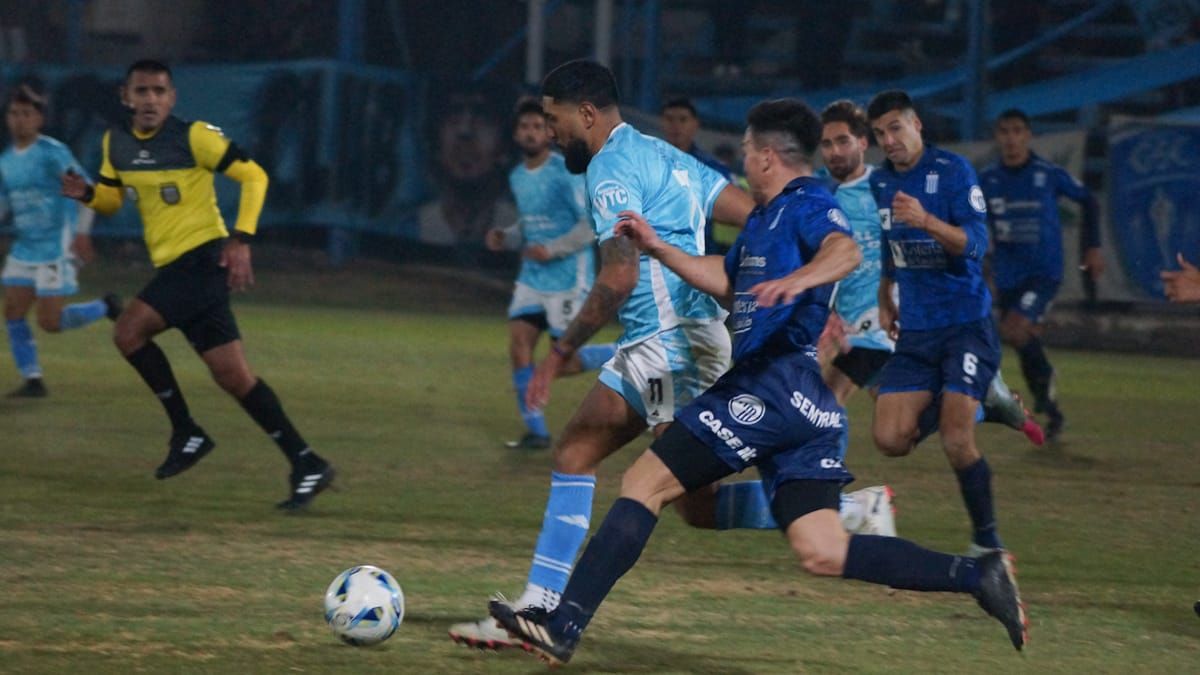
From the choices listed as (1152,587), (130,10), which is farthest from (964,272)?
(130,10)

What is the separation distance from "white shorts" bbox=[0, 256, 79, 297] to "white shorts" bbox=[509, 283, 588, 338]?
13.3 feet

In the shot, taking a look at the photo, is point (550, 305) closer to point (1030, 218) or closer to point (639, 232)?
point (1030, 218)

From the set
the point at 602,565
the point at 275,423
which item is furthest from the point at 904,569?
the point at 275,423

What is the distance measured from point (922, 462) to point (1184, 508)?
6.40ft

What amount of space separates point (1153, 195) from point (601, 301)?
50.0ft

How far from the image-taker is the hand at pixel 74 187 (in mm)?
9281

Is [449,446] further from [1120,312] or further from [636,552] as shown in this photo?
[1120,312]

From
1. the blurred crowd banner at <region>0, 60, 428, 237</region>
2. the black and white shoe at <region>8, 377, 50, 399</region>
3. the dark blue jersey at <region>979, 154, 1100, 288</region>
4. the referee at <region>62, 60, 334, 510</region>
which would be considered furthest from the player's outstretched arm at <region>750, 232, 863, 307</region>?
the blurred crowd banner at <region>0, 60, 428, 237</region>

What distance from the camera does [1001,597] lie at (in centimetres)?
555

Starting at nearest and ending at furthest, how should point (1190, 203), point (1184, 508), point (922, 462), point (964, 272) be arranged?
point (964, 272)
point (1184, 508)
point (922, 462)
point (1190, 203)

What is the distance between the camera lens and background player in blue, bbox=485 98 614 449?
11.3m

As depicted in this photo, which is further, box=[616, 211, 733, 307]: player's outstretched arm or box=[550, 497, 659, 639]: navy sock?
box=[616, 211, 733, 307]: player's outstretched arm

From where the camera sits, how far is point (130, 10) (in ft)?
103

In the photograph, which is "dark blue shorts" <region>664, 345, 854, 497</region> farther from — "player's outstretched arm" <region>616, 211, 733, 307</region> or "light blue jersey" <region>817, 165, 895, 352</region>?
"light blue jersey" <region>817, 165, 895, 352</region>
